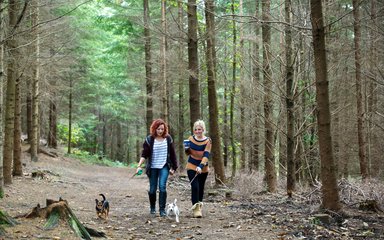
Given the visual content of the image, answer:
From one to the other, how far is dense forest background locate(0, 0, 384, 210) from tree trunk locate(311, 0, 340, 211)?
3 cm

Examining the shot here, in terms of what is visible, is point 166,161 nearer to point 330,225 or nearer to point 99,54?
point 330,225

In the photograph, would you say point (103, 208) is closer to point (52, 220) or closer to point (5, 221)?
point (52, 220)

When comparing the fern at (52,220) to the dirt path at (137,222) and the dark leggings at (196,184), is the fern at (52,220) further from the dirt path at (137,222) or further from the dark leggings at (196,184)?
the dark leggings at (196,184)

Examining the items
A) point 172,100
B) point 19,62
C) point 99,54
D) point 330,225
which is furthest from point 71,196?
point 99,54

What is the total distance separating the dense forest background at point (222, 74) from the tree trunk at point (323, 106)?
35mm

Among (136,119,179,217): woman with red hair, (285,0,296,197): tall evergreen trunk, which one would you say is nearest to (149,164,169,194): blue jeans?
(136,119,179,217): woman with red hair

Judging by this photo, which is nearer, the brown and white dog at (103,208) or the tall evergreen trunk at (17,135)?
the brown and white dog at (103,208)

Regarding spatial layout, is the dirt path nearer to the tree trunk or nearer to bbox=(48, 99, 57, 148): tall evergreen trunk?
the tree trunk

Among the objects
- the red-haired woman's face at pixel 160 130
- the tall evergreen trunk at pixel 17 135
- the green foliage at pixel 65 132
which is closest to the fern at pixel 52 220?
the red-haired woman's face at pixel 160 130

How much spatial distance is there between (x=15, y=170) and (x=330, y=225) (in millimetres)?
10833

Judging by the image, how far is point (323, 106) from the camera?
6438 millimetres

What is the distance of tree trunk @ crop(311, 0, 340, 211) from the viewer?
6.44 meters

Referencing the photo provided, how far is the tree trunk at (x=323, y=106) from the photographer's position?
21.1 ft

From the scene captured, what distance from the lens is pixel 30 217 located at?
5652mm
